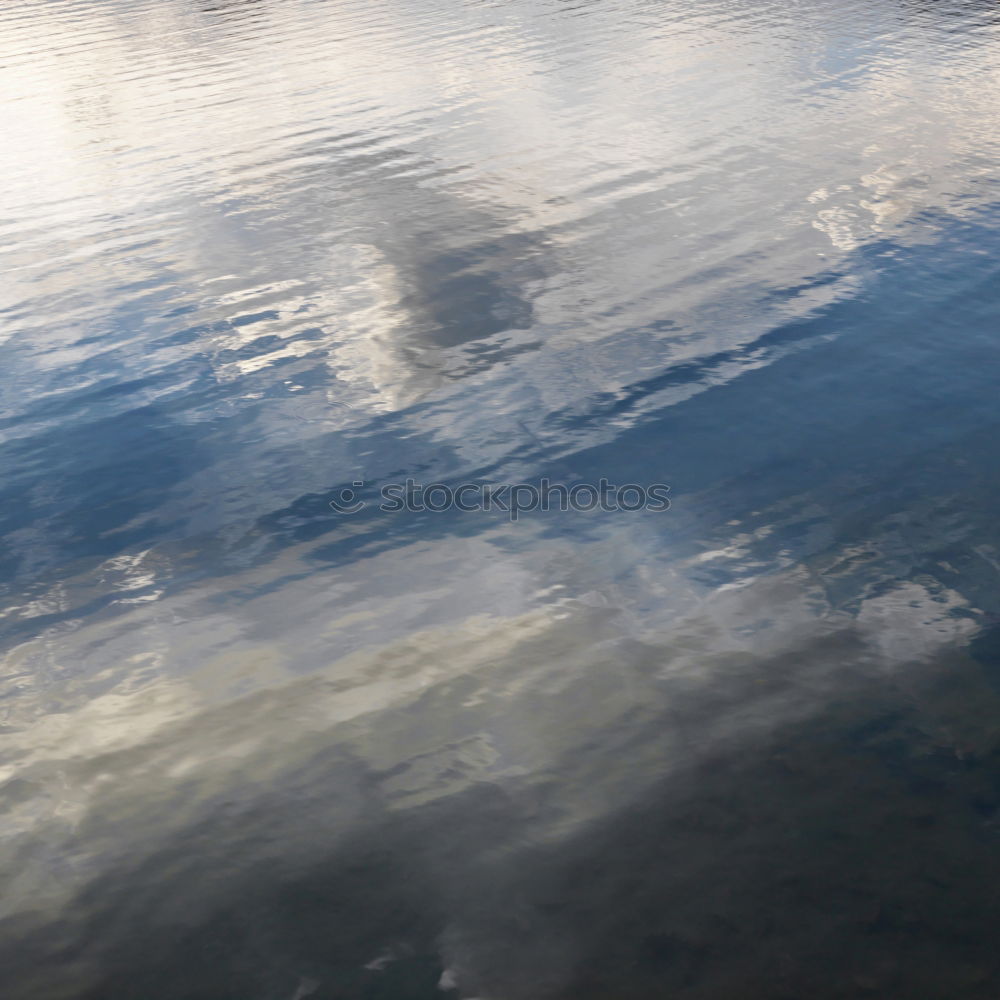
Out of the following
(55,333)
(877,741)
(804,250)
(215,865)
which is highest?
(55,333)

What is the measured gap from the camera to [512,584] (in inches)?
401

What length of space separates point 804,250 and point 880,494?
7850 millimetres

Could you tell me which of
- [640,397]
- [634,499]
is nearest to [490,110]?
[640,397]

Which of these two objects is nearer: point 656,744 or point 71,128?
point 656,744

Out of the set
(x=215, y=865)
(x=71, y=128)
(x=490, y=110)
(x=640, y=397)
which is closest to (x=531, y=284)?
(x=640, y=397)

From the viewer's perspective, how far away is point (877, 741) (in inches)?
316

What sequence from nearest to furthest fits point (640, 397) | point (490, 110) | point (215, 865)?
point (215, 865) → point (640, 397) → point (490, 110)

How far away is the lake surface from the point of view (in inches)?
269

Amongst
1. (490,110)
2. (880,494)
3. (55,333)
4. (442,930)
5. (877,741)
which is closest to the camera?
(442,930)

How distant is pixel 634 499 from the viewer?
11500 millimetres

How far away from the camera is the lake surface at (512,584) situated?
6824mm

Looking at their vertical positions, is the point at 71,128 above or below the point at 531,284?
above

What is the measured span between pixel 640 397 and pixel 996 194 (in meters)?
11.2

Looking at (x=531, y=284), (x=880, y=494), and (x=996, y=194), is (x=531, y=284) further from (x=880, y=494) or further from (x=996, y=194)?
(x=996, y=194)
